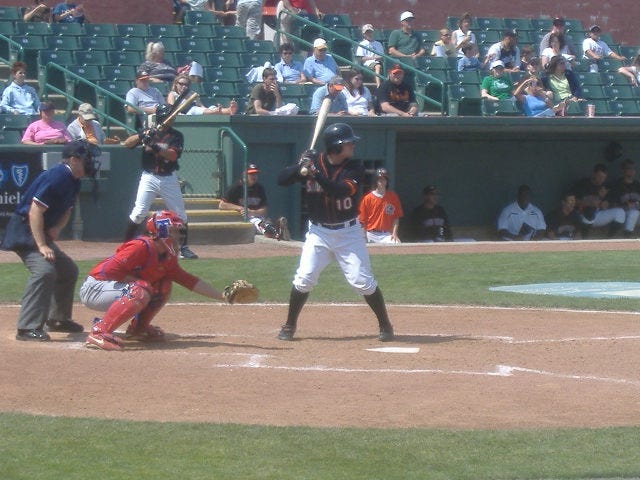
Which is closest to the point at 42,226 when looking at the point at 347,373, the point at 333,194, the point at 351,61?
the point at 333,194

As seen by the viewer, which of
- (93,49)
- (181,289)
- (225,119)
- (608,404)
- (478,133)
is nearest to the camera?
(608,404)

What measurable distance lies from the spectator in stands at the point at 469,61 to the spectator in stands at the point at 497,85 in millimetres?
833

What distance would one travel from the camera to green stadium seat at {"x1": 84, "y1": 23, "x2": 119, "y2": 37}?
65.4ft

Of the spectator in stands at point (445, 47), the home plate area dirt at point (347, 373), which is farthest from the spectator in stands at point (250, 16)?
the home plate area dirt at point (347, 373)

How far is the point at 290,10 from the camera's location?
70.9 feet

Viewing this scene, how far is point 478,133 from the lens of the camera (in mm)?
20703

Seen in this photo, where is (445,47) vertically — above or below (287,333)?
above

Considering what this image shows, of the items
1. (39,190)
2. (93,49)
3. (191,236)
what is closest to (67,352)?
(39,190)

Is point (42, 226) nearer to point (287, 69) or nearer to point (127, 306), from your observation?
point (127, 306)

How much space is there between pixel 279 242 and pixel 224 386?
897cm

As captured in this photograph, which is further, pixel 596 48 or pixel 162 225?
pixel 596 48

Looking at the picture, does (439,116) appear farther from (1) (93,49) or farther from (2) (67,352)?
(2) (67,352)

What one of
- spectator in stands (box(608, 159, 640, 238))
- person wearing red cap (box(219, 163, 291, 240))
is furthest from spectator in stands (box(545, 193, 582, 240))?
person wearing red cap (box(219, 163, 291, 240))

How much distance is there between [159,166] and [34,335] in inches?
180
